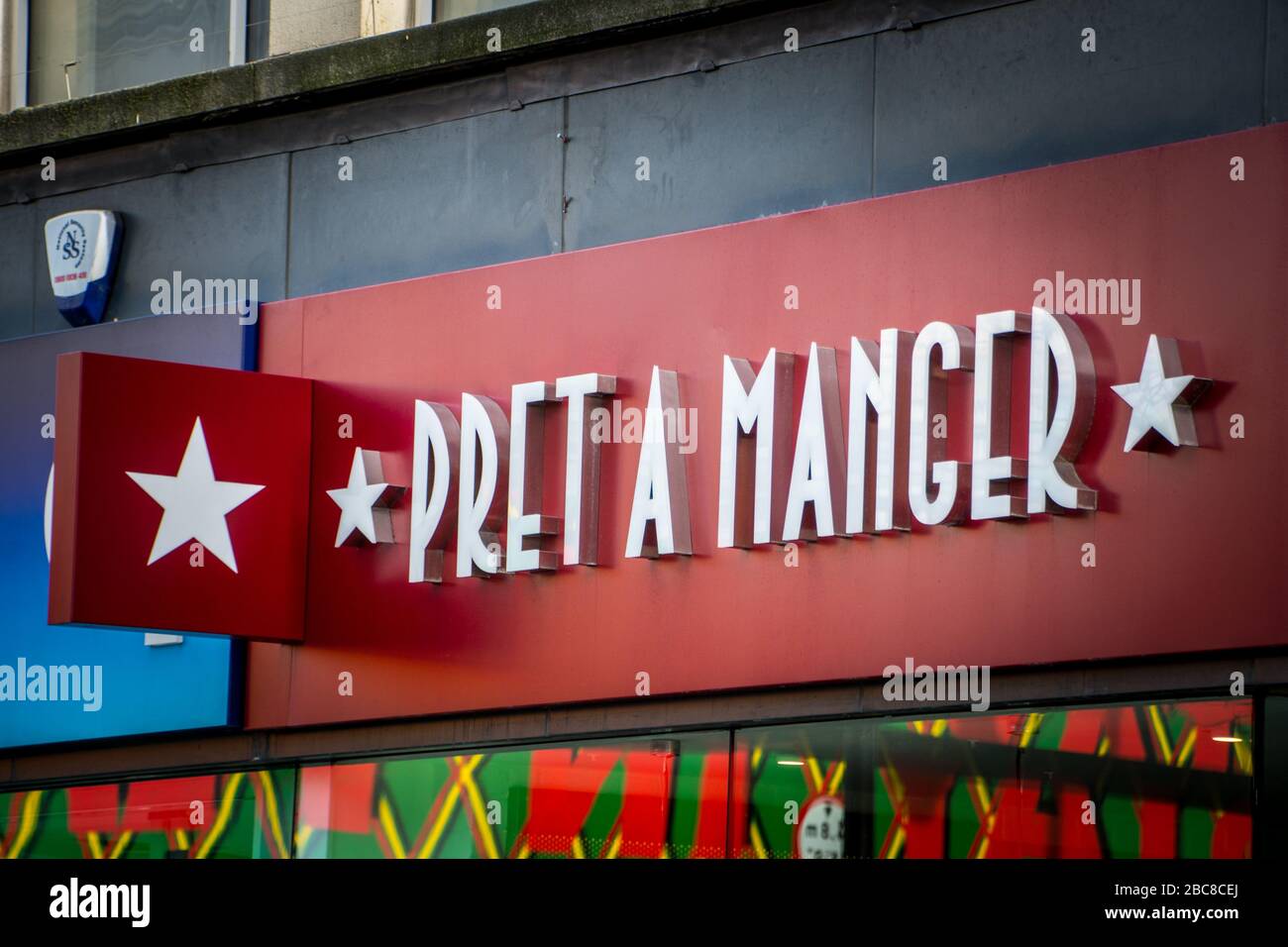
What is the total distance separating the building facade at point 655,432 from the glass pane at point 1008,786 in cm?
2

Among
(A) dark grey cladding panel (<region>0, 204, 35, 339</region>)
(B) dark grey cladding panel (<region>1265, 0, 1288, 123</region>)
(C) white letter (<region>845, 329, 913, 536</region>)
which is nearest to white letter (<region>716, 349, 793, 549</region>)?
(C) white letter (<region>845, 329, 913, 536</region>)

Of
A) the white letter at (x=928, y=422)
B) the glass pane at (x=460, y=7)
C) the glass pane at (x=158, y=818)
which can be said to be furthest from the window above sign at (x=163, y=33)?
the glass pane at (x=158, y=818)

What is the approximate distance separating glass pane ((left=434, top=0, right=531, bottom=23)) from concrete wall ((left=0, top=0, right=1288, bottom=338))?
0.61m

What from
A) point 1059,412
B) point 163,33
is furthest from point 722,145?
point 163,33

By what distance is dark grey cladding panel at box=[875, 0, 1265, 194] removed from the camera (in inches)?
393

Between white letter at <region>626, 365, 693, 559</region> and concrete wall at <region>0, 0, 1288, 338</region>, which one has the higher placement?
concrete wall at <region>0, 0, 1288, 338</region>

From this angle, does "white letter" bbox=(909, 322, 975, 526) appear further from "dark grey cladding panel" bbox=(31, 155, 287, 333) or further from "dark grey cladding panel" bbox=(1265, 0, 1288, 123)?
"dark grey cladding panel" bbox=(31, 155, 287, 333)

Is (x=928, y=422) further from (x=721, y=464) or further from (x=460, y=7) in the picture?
(x=460, y=7)

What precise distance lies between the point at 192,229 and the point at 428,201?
1860 mm

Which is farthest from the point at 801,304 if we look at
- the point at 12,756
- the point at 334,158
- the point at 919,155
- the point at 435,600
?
the point at 12,756

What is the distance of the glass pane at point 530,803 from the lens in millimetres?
11391

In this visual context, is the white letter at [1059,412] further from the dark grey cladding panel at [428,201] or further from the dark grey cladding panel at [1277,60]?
the dark grey cladding panel at [428,201]

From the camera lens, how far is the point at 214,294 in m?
13.9
